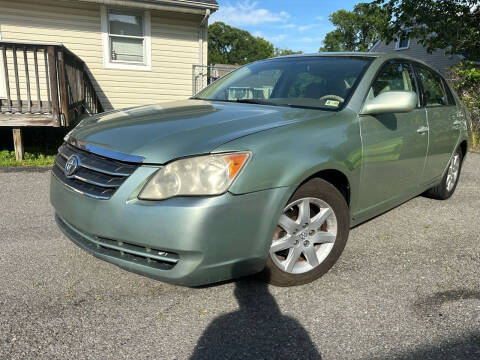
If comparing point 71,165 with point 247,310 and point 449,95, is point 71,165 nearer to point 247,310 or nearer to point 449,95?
point 247,310

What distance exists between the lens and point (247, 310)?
2.25 m

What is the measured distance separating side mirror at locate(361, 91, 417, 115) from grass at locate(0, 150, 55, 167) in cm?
Answer: 541

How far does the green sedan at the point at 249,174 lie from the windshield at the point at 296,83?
0.02m

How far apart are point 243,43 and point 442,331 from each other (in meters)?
93.0

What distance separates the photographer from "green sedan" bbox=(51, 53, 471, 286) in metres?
1.94

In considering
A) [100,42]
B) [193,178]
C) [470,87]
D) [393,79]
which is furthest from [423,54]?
[193,178]

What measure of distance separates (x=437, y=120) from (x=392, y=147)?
3.62 feet

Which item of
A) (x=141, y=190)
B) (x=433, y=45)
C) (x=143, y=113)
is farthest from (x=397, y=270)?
(x=433, y=45)

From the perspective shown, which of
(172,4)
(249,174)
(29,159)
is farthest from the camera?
(172,4)

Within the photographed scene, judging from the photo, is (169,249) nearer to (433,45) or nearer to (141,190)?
(141,190)

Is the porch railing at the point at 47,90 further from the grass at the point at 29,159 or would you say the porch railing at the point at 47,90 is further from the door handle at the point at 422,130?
the door handle at the point at 422,130

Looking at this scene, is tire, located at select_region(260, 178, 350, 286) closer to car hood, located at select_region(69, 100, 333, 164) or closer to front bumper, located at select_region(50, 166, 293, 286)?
front bumper, located at select_region(50, 166, 293, 286)

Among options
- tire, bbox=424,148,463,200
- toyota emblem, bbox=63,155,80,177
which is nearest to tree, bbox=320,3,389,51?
tire, bbox=424,148,463,200

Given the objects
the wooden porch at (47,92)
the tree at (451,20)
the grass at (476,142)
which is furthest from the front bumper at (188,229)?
the tree at (451,20)
